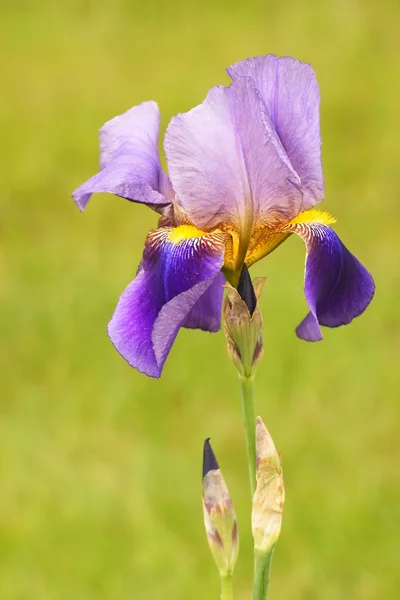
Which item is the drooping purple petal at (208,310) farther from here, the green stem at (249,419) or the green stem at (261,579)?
the green stem at (261,579)

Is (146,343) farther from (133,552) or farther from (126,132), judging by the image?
(133,552)

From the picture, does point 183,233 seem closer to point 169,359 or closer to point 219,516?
point 219,516

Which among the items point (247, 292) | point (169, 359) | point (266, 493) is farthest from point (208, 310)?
point (169, 359)

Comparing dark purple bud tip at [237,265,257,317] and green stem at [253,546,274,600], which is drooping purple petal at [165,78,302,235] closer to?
dark purple bud tip at [237,265,257,317]

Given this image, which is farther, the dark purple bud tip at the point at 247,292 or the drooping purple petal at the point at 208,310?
the drooping purple petal at the point at 208,310

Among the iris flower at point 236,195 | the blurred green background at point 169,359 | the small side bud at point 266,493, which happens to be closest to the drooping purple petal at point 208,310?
the iris flower at point 236,195

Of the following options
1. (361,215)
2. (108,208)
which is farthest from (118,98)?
(361,215)
